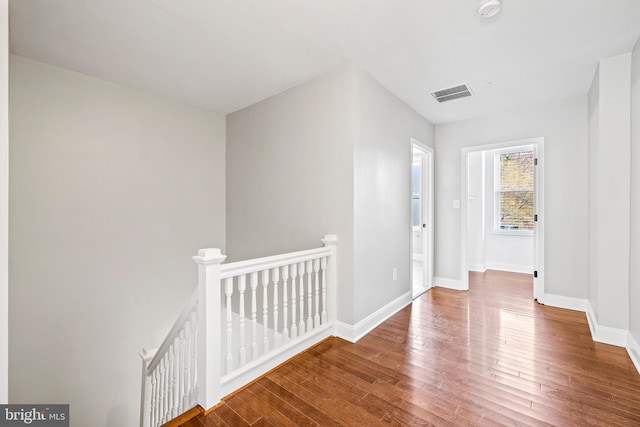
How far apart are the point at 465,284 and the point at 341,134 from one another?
3.11 m

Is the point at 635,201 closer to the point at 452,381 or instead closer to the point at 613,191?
the point at 613,191

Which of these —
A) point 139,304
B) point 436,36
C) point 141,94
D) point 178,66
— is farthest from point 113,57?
point 436,36

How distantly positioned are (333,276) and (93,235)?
2624 mm

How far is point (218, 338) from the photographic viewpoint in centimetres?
188

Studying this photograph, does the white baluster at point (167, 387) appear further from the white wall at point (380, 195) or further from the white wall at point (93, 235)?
the white wall at point (380, 195)

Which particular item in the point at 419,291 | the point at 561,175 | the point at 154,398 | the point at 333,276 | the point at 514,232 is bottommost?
the point at 154,398

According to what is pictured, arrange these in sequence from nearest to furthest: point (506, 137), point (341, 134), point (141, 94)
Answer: point (341, 134) < point (141, 94) < point (506, 137)


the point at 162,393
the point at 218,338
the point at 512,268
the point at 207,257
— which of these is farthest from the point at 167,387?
the point at 512,268

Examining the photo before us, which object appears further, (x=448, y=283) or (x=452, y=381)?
(x=448, y=283)

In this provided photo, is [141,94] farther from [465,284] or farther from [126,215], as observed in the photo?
[465,284]

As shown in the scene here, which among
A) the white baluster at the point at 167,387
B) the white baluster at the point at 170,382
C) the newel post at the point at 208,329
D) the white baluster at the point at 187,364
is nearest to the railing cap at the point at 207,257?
the newel post at the point at 208,329

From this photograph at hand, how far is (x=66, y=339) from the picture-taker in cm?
279

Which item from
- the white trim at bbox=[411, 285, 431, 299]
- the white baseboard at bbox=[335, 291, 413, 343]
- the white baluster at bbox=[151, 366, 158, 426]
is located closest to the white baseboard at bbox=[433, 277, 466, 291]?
the white trim at bbox=[411, 285, 431, 299]
